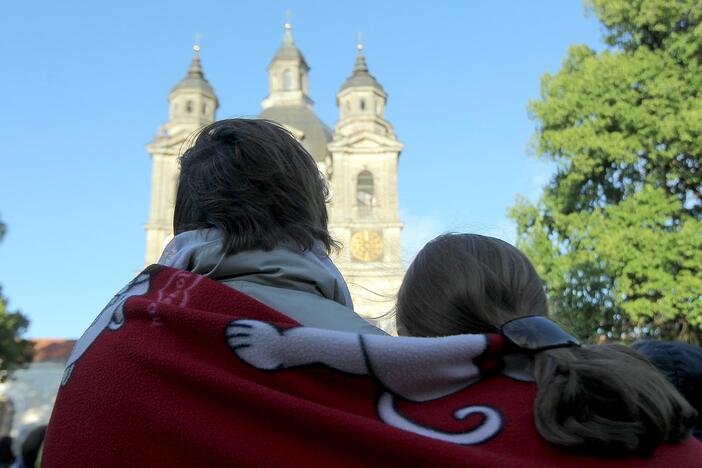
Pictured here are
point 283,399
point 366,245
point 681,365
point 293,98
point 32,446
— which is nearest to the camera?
point 283,399

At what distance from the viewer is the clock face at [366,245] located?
3503 centimetres

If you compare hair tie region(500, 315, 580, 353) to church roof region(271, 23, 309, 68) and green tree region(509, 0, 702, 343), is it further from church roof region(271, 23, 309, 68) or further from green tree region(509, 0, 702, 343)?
church roof region(271, 23, 309, 68)

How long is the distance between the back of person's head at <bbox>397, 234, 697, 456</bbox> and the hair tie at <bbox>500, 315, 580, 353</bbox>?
2 centimetres

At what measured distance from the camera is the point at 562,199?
57.9ft

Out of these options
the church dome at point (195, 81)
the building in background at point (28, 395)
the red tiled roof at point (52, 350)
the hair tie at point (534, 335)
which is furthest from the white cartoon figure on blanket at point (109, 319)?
the red tiled roof at point (52, 350)

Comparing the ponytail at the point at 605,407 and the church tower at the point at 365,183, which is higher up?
the church tower at the point at 365,183

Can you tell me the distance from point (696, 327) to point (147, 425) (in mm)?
16460

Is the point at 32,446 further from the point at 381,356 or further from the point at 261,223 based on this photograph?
the point at 381,356

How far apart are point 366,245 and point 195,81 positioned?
16319 mm

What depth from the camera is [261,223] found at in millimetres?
2242

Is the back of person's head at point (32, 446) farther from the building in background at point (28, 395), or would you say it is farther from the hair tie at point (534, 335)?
the building in background at point (28, 395)

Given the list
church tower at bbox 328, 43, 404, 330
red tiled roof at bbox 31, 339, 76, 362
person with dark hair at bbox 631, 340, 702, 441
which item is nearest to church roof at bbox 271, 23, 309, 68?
church tower at bbox 328, 43, 404, 330

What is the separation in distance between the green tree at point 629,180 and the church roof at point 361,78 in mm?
23488

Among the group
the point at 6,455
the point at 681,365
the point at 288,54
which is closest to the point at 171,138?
the point at 288,54
